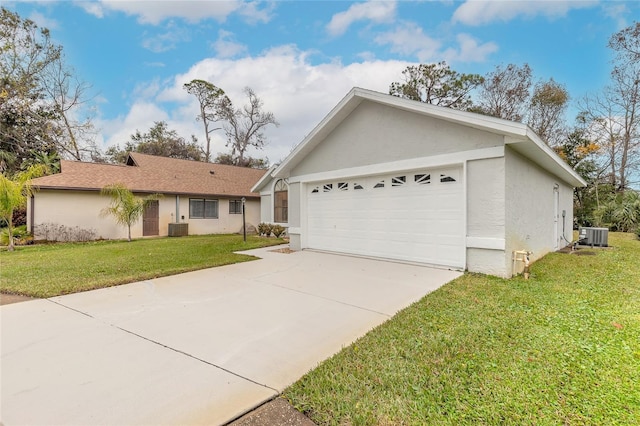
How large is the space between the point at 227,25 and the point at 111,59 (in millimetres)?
9082

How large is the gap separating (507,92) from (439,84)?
5149 millimetres

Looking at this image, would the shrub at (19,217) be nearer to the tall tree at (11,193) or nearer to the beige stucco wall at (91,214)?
the beige stucco wall at (91,214)

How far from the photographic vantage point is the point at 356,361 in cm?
Answer: 286

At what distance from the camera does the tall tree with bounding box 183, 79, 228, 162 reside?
29.1 m

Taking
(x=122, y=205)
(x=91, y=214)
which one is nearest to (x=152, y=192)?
(x=122, y=205)

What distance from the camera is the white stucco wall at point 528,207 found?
616 cm

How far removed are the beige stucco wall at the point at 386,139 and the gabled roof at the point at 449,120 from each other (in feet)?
0.57

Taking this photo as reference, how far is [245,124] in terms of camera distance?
103 ft

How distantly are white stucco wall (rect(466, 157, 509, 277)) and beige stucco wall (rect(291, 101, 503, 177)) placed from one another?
0.53 metres

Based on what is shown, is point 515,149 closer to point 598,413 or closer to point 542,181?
point 542,181

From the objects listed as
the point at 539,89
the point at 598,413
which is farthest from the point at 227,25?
the point at 539,89

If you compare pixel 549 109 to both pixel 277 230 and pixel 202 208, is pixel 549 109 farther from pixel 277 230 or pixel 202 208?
pixel 202 208

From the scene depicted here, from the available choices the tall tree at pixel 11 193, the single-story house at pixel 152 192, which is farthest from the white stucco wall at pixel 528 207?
the tall tree at pixel 11 193

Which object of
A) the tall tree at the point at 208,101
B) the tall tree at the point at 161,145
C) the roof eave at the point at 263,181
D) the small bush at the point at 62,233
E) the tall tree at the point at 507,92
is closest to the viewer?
the small bush at the point at 62,233
